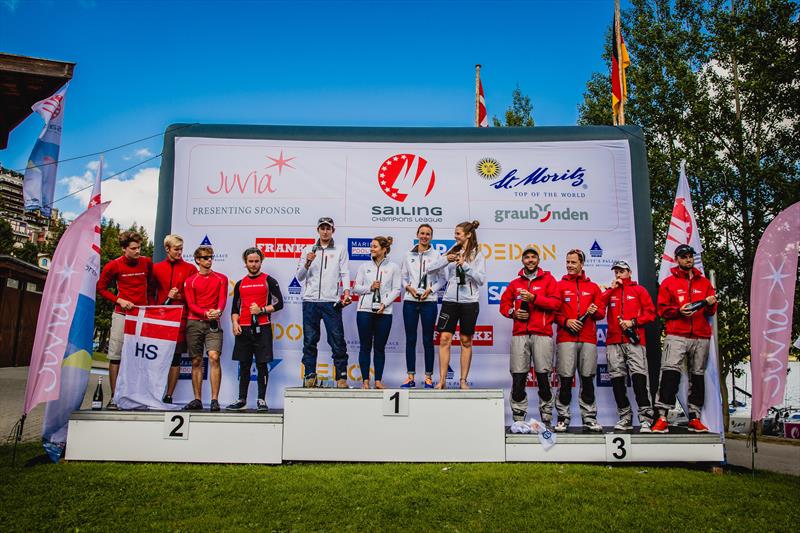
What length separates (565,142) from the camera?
6844 millimetres

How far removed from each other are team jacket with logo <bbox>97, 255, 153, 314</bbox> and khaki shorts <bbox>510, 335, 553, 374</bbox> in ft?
12.5

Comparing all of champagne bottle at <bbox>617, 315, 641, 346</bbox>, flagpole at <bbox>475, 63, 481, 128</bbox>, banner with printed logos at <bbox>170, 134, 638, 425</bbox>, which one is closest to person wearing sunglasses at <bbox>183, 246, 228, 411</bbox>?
banner with printed logos at <bbox>170, 134, 638, 425</bbox>

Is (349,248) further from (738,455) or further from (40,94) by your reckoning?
(738,455)

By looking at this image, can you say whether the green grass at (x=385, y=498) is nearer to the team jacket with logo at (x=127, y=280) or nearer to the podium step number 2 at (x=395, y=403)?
the podium step number 2 at (x=395, y=403)

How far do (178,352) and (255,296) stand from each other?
1.05m

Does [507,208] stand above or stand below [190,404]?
above

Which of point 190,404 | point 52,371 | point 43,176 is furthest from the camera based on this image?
point 43,176

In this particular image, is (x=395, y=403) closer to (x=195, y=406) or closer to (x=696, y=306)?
(x=195, y=406)

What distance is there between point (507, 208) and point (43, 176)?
274 inches

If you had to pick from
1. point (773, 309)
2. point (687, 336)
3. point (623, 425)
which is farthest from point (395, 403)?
point (773, 309)

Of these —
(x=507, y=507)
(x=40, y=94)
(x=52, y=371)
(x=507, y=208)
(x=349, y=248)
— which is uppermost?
(x=40, y=94)

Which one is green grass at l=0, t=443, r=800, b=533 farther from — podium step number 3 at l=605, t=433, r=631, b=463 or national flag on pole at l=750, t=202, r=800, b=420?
national flag on pole at l=750, t=202, r=800, b=420

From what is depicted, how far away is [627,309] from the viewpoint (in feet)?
18.6

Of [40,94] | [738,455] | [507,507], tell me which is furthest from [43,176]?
[738,455]
